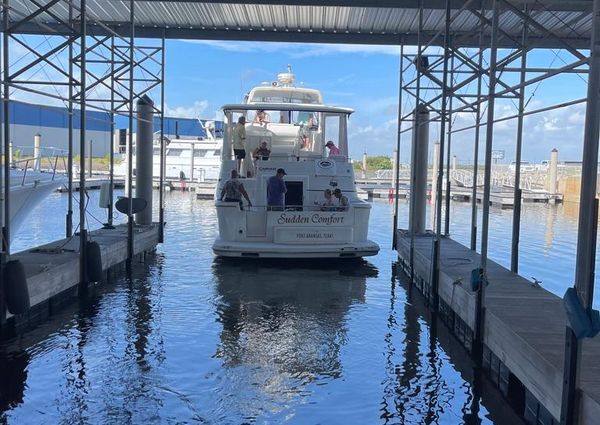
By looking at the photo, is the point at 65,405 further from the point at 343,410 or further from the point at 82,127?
the point at 82,127

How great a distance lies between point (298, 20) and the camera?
1406cm

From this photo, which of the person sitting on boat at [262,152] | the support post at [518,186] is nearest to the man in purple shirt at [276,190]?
the person sitting on boat at [262,152]

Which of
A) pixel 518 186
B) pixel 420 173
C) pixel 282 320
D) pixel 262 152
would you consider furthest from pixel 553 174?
pixel 282 320

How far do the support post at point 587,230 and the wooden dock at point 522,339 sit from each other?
0.12 m

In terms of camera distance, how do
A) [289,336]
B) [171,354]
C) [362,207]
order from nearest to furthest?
[171,354]
[289,336]
[362,207]

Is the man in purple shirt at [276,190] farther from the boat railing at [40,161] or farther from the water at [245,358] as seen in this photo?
the boat railing at [40,161]

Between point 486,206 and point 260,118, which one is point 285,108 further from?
point 486,206

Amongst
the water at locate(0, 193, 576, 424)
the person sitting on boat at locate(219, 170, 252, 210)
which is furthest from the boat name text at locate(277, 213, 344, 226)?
the water at locate(0, 193, 576, 424)

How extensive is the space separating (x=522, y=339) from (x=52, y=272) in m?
5.99

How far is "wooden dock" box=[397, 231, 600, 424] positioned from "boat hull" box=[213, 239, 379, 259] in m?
2.98

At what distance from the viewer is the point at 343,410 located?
5.75 m

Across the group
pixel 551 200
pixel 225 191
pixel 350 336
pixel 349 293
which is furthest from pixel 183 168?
pixel 350 336

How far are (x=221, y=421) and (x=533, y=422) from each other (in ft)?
8.68

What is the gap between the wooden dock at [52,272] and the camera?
797cm
